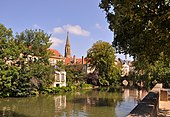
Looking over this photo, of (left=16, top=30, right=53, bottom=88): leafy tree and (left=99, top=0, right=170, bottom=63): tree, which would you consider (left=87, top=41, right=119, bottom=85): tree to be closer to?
(left=16, top=30, right=53, bottom=88): leafy tree

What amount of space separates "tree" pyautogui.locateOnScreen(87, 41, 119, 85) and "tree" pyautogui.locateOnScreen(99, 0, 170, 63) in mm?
55748

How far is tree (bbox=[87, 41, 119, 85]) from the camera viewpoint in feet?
222

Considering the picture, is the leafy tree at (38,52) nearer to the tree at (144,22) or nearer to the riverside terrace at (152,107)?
the riverside terrace at (152,107)

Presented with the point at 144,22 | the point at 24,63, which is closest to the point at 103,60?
the point at 24,63

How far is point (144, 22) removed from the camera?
918 cm

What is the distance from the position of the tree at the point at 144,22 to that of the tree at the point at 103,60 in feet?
183

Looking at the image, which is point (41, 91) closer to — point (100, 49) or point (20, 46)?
point (20, 46)

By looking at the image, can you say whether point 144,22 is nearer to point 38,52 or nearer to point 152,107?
point 152,107

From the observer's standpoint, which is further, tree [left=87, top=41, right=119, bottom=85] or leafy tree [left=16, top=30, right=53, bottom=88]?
tree [left=87, top=41, right=119, bottom=85]

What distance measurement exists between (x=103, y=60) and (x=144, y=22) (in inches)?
2292

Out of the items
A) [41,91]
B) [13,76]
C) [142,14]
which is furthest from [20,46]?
[142,14]

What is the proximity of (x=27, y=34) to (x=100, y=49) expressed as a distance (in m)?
26.3

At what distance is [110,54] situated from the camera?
67938 millimetres

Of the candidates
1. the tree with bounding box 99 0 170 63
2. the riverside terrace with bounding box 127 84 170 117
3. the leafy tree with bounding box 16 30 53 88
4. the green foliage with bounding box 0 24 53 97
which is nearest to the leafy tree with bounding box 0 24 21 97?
the green foliage with bounding box 0 24 53 97
